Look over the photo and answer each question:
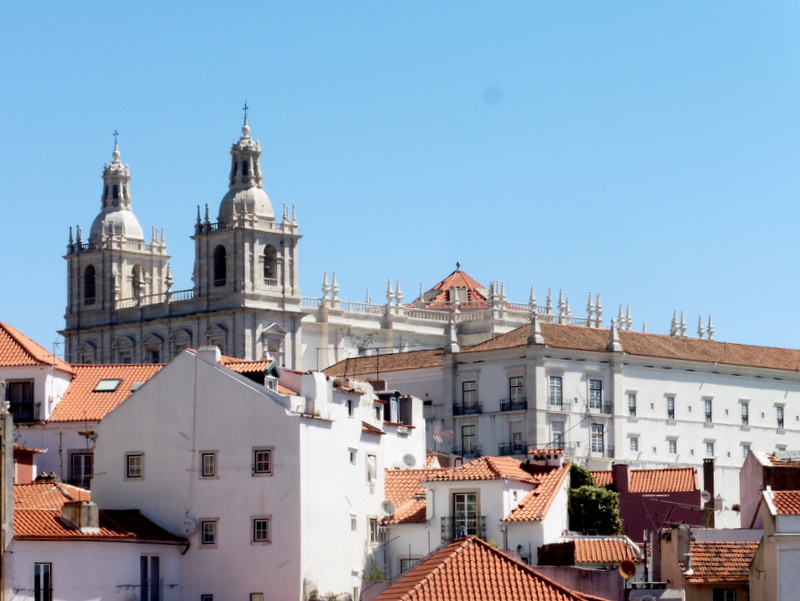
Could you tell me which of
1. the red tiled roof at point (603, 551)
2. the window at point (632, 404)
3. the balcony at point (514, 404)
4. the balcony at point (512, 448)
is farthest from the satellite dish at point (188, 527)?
the window at point (632, 404)

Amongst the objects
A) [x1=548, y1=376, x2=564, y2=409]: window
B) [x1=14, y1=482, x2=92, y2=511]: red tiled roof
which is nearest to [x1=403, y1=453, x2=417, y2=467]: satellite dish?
[x1=14, y1=482, x2=92, y2=511]: red tiled roof

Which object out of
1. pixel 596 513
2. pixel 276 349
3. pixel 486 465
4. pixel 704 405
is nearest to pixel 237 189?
pixel 276 349

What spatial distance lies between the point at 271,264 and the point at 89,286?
16643 mm

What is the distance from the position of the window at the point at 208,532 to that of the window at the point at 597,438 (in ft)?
190

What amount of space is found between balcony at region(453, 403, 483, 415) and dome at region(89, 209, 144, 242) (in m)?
35.6

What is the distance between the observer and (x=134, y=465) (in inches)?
2493

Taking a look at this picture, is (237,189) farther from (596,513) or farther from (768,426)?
(596,513)

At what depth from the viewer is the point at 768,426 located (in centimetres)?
12512

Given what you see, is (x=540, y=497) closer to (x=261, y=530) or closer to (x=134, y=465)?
(x=261, y=530)

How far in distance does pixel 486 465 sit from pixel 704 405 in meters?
58.3

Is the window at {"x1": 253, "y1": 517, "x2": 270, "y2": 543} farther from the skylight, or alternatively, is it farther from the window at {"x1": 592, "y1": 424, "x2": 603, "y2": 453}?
the window at {"x1": 592, "y1": 424, "x2": 603, "y2": 453}

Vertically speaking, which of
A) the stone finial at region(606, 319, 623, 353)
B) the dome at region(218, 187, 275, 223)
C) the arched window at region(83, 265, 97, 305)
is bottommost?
the stone finial at region(606, 319, 623, 353)

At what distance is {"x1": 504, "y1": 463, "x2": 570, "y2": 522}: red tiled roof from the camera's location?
63.9 metres

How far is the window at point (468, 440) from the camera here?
11794 cm
